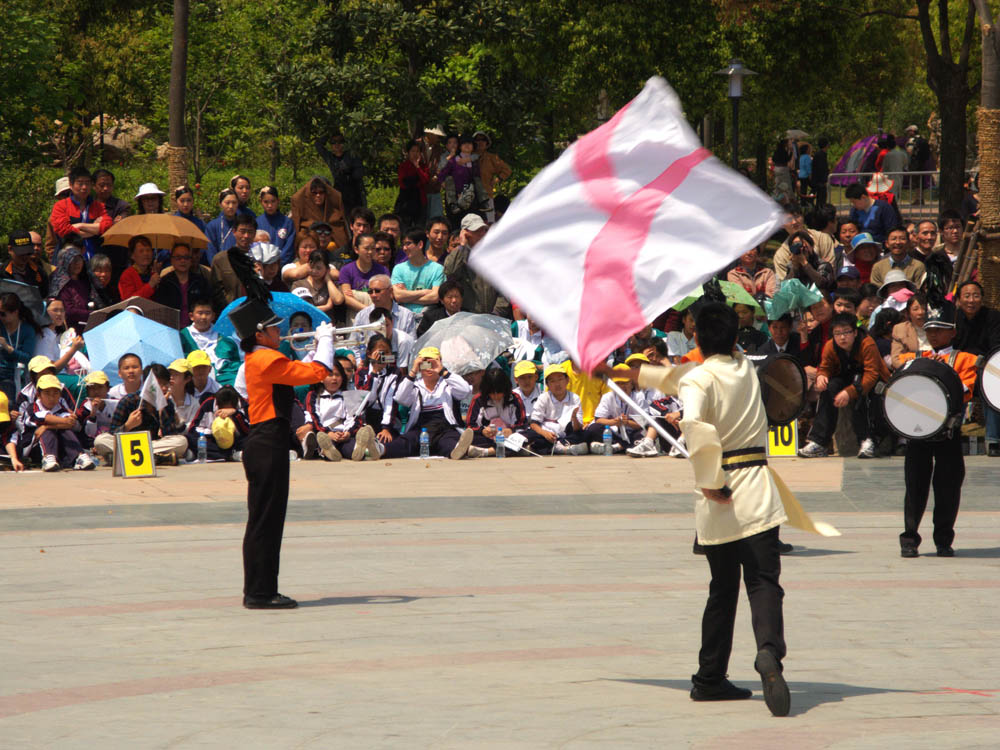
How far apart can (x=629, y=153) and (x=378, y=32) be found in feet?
52.3

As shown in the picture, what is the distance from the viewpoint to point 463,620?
9203 mm

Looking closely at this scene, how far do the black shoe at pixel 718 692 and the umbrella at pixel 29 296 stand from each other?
435 inches

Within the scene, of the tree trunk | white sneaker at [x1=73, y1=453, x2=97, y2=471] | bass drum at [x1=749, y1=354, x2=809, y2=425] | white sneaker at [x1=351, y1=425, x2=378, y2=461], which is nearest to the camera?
bass drum at [x1=749, y1=354, x2=809, y2=425]

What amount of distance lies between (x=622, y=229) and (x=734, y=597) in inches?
73.4

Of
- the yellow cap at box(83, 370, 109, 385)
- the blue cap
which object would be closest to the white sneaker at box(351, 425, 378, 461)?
the yellow cap at box(83, 370, 109, 385)

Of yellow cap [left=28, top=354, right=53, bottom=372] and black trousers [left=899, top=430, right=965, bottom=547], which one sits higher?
yellow cap [left=28, top=354, right=53, bottom=372]

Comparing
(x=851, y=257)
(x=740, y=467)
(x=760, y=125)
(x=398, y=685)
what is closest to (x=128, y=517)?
(x=398, y=685)

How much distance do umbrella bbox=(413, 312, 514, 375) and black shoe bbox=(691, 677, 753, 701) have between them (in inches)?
378

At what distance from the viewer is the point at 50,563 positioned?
11266mm

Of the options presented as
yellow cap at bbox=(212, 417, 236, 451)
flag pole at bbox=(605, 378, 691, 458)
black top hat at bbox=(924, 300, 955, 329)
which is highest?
black top hat at bbox=(924, 300, 955, 329)

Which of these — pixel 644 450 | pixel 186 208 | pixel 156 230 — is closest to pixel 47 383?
pixel 156 230

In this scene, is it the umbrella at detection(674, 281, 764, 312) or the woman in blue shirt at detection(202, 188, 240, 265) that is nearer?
the umbrella at detection(674, 281, 764, 312)

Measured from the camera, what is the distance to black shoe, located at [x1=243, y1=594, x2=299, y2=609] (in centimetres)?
958

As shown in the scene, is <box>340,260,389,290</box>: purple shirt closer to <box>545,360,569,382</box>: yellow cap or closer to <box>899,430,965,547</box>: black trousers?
<box>545,360,569,382</box>: yellow cap
